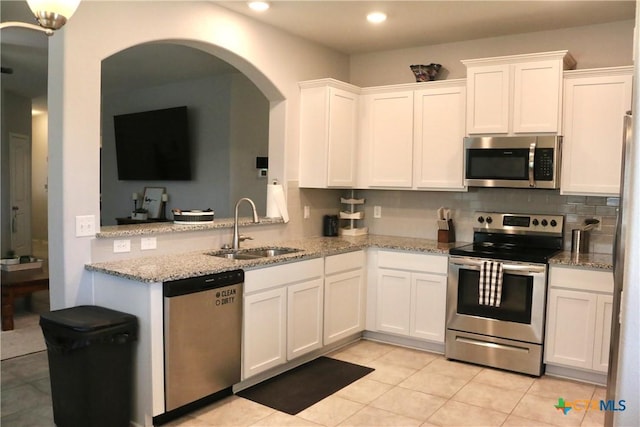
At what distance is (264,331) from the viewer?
3.39 meters

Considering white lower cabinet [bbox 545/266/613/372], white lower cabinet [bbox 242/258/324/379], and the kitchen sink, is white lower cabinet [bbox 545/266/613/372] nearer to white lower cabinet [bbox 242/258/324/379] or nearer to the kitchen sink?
white lower cabinet [bbox 242/258/324/379]

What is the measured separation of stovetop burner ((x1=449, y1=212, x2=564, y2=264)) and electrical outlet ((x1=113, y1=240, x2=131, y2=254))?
234 cm

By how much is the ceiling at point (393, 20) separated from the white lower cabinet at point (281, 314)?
6.18 feet

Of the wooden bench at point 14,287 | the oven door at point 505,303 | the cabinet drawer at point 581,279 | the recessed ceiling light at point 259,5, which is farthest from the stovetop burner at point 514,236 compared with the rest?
the wooden bench at point 14,287

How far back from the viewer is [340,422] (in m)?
2.95

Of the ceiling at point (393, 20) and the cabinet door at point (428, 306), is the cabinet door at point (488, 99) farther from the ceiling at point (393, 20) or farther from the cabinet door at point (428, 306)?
the cabinet door at point (428, 306)

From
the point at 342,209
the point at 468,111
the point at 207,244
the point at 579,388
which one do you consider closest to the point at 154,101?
the point at 342,209

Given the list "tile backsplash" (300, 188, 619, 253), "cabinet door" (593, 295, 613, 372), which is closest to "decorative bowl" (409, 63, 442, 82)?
"tile backsplash" (300, 188, 619, 253)

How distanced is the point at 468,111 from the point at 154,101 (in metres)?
4.59

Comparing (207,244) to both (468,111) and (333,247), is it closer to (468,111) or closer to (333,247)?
(333,247)

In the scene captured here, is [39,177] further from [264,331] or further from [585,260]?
[585,260]

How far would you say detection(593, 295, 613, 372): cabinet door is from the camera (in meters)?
3.48

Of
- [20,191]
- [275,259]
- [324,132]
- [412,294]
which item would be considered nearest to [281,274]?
[275,259]

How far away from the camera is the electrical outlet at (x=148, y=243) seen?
332cm
